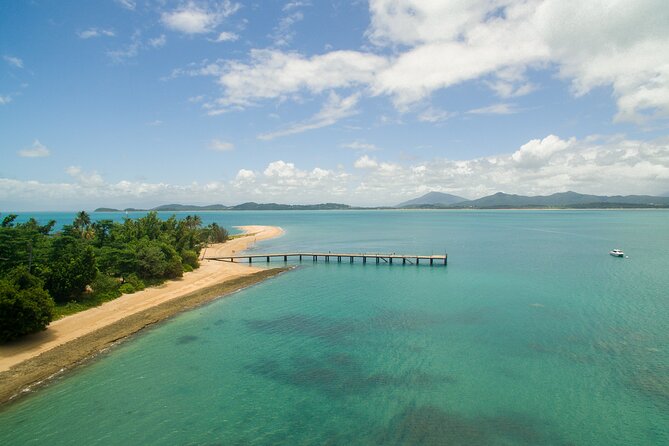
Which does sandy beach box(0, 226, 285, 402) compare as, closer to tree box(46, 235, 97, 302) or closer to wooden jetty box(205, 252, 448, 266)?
tree box(46, 235, 97, 302)

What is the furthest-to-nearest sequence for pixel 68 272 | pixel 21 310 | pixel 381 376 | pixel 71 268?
pixel 71 268, pixel 68 272, pixel 21 310, pixel 381 376

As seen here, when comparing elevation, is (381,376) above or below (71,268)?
below

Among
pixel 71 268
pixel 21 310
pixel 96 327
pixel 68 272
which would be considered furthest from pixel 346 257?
pixel 21 310

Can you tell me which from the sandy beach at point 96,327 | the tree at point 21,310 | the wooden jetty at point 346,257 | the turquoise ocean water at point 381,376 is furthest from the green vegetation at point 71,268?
the wooden jetty at point 346,257

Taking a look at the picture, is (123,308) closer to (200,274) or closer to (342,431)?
(200,274)

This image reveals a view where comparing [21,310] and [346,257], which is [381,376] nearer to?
[21,310]

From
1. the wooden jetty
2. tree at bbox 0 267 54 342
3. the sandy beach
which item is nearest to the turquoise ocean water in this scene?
the sandy beach

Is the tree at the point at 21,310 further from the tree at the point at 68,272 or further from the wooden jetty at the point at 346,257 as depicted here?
the wooden jetty at the point at 346,257
